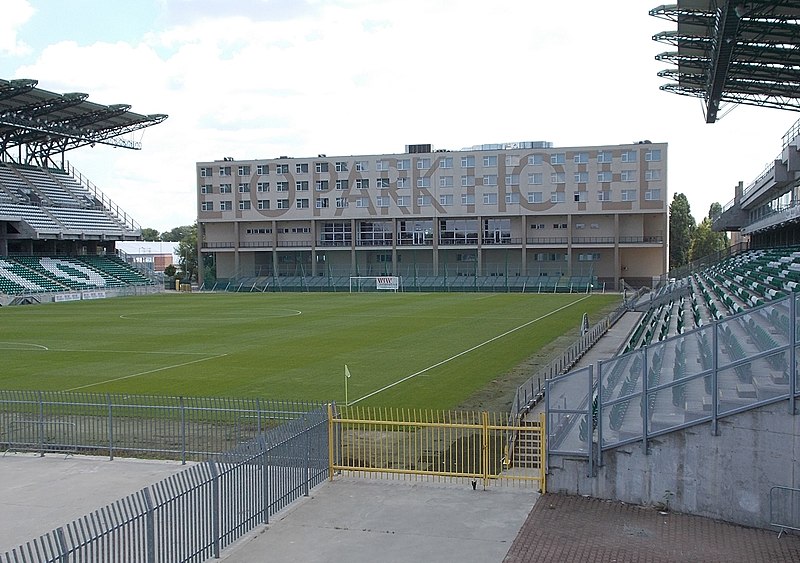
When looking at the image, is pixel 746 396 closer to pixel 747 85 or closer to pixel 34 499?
pixel 34 499

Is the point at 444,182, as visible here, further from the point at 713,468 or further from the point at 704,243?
the point at 713,468

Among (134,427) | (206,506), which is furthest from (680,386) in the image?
(134,427)

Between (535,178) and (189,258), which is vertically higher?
(535,178)

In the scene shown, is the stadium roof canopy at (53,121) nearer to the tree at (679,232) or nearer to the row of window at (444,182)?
the row of window at (444,182)

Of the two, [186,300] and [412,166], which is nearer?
[186,300]

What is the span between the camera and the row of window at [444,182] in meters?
96.9

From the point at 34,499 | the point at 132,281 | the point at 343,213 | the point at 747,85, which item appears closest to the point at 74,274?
the point at 132,281

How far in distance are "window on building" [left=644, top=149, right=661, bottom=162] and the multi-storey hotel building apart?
4.6 inches

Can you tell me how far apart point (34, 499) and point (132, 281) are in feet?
276

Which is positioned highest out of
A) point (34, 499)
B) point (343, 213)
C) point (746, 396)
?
point (343, 213)

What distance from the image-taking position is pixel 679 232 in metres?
133

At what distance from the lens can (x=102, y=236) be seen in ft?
318

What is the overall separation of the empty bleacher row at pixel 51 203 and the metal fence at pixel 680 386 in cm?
8207

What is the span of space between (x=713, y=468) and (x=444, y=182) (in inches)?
3555
